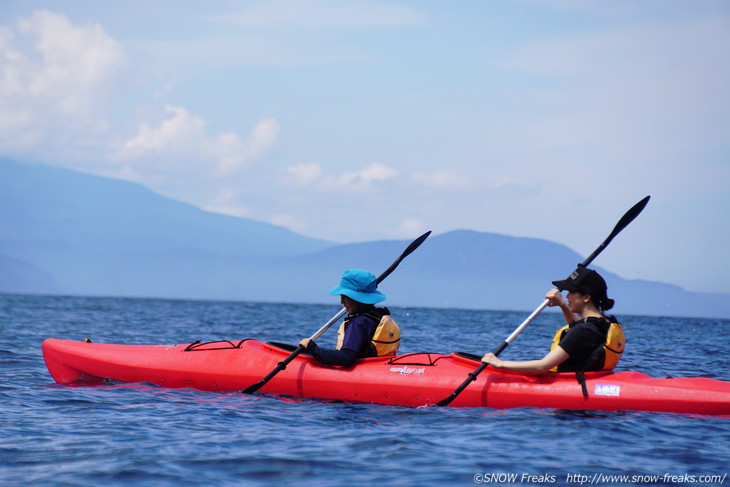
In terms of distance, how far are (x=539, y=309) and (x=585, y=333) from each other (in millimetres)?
997

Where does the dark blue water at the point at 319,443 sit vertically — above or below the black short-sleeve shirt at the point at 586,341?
below

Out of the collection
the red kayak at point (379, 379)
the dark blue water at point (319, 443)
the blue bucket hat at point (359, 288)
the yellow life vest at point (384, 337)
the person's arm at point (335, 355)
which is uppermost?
the blue bucket hat at point (359, 288)

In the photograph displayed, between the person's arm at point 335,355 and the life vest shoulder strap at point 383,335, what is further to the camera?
the life vest shoulder strap at point 383,335

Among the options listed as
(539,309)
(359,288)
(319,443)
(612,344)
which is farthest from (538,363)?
(319,443)

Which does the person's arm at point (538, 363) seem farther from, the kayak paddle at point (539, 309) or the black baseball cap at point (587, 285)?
the black baseball cap at point (587, 285)

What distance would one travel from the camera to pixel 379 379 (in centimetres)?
817

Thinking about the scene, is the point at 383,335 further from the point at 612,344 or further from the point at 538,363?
the point at 612,344

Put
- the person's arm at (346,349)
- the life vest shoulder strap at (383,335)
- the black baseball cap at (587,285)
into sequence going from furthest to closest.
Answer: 1. the life vest shoulder strap at (383,335)
2. the person's arm at (346,349)
3. the black baseball cap at (587,285)

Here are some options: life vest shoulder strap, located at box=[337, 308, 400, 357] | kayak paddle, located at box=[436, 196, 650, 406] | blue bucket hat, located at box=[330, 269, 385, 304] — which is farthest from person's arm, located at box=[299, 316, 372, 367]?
kayak paddle, located at box=[436, 196, 650, 406]

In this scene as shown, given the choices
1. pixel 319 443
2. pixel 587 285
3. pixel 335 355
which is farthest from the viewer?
pixel 335 355

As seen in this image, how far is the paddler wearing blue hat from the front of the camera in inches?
326

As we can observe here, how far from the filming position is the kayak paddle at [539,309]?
780cm

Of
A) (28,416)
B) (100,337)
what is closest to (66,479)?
(28,416)

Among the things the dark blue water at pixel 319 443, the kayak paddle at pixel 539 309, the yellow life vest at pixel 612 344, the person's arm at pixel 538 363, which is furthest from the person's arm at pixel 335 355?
the yellow life vest at pixel 612 344
